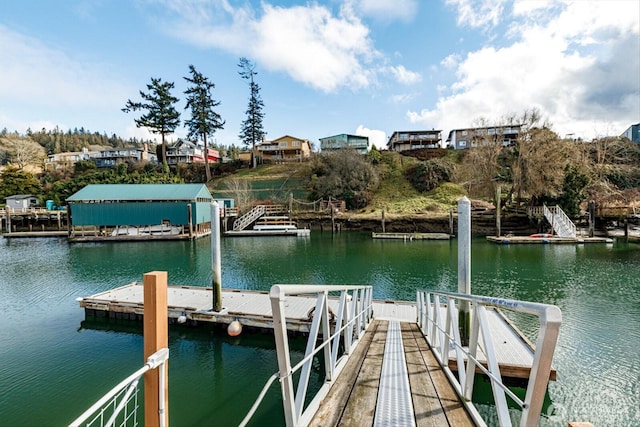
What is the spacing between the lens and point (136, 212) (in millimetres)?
27125

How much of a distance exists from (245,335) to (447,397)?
639 cm

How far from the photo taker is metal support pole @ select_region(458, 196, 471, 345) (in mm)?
5945

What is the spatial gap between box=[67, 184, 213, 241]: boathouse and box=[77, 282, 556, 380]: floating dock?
54.9 feet

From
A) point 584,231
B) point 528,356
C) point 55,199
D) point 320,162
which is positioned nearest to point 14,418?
point 528,356

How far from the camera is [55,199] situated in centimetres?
4050

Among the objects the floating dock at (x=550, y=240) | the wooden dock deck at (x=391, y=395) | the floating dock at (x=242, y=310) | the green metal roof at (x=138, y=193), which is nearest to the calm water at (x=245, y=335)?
the floating dock at (x=242, y=310)

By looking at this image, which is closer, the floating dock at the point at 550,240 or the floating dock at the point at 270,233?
the floating dock at the point at 550,240

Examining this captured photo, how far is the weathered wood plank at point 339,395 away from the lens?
2.54m

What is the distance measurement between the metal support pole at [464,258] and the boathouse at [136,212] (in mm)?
24027

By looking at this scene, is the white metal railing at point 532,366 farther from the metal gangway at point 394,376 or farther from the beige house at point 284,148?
the beige house at point 284,148

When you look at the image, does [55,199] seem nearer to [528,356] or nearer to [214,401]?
[214,401]

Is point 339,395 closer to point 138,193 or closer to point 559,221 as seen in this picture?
point 559,221

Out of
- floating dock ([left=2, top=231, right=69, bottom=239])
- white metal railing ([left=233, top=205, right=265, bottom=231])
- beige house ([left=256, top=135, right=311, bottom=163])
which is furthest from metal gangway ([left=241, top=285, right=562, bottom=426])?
beige house ([left=256, top=135, right=311, bottom=163])

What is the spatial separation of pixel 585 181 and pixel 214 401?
30921mm
